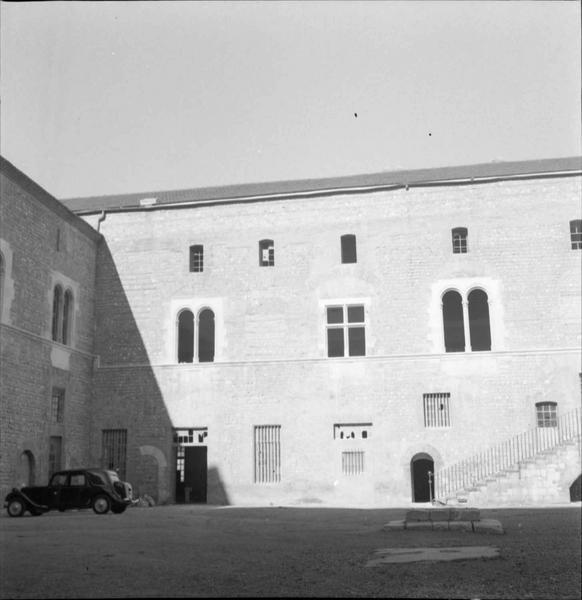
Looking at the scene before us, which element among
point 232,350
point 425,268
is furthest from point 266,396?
point 425,268

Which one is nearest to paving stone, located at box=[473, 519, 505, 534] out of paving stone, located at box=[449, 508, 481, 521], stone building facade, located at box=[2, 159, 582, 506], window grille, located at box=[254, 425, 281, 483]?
paving stone, located at box=[449, 508, 481, 521]

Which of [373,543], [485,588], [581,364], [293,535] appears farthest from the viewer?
[581,364]

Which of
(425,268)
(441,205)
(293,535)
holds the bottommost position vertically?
(293,535)

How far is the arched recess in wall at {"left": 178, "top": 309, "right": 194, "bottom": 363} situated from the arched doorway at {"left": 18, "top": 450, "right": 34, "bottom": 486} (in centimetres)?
590

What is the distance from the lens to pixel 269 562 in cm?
924

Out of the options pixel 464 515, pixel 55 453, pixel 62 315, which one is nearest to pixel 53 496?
pixel 55 453

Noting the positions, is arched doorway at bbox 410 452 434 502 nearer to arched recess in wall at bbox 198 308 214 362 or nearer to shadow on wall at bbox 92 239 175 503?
arched recess in wall at bbox 198 308 214 362

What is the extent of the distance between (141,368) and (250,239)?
533 centimetres

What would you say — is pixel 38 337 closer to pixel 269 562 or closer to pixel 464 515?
pixel 464 515

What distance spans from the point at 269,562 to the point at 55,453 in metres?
15.5

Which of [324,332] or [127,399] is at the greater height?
[324,332]

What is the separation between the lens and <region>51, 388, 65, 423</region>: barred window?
23.2m

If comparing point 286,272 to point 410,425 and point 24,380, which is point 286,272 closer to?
point 410,425

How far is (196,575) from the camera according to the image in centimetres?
820
